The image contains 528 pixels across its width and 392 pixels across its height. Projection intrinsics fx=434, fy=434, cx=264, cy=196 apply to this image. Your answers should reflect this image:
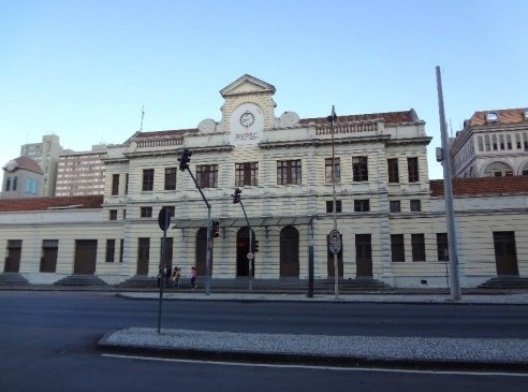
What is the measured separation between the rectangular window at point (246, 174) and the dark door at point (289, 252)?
16.2ft

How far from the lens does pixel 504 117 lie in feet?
242

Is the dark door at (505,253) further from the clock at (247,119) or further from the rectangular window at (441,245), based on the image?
the clock at (247,119)

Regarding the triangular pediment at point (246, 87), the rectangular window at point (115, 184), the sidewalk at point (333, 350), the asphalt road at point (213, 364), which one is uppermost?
the triangular pediment at point (246, 87)

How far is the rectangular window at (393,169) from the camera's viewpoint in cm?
3400

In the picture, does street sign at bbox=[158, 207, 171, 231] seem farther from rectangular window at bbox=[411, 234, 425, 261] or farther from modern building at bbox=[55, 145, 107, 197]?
modern building at bbox=[55, 145, 107, 197]

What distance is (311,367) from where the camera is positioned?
6793 millimetres

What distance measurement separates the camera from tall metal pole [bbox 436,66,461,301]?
65.6ft

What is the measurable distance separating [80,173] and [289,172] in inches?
5807

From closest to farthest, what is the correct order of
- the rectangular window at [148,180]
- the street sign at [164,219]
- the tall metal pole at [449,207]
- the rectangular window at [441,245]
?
1. the street sign at [164,219]
2. the tall metal pole at [449,207]
3. the rectangular window at [441,245]
4. the rectangular window at [148,180]

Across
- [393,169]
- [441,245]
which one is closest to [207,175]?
[393,169]

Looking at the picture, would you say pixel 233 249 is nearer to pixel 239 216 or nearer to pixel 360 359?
pixel 239 216

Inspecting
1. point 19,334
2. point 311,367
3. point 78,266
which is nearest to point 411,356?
point 311,367

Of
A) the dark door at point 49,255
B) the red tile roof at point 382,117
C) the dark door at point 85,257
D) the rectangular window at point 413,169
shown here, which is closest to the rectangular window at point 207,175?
the red tile roof at point 382,117

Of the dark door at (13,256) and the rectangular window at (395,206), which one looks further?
the dark door at (13,256)
